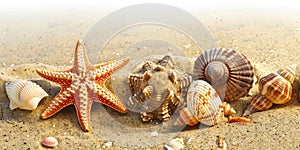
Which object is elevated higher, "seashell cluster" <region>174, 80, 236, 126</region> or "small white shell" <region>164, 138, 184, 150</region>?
"seashell cluster" <region>174, 80, 236, 126</region>

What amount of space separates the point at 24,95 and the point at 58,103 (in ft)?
1.35

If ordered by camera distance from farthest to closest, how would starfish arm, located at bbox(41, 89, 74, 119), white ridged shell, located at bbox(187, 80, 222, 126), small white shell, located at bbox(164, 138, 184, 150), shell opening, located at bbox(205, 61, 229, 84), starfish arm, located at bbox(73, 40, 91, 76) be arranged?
starfish arm, located at bbox(73, 40, 91, 76)
shell opening, located at bbox(205, 61, 229, 84)
starfish arm, located at bbox(41, 89, 74, 119)
white ridged shell, located at bbox(187, 80, 222, 126)
small white shell, located at bbox(164, 138, 184, 150)

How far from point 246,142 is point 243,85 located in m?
0.89

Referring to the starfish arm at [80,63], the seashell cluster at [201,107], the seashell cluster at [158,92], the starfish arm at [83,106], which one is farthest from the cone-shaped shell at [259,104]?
the starfish arm at [80,63]

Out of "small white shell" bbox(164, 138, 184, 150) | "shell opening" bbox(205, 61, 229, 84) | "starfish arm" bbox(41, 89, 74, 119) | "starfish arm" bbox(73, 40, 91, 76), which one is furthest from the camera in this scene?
"starfish arm" bbox(73, 40, 91, 76)

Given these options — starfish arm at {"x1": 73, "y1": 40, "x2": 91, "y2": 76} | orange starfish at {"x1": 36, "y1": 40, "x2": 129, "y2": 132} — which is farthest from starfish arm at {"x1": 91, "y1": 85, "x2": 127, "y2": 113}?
starfish arm at {"x1": 73, "y1": 40, "x2": 91, "y2": 76}

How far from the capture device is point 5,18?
884cm

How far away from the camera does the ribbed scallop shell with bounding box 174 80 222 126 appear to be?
3350 millimetres

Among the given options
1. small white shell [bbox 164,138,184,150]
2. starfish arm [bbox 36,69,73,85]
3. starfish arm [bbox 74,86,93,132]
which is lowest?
small white shell [bbox 164,138,184,150]

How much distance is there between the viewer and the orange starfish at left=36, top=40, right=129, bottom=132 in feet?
11.5

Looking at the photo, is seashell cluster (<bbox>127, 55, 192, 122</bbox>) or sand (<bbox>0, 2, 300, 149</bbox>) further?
seashell cluster (<bbox>127, 55, 192, 122</bbox>)

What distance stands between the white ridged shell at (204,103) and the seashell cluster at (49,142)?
60.9 inches

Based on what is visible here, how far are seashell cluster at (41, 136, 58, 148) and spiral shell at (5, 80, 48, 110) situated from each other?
0.62 metres

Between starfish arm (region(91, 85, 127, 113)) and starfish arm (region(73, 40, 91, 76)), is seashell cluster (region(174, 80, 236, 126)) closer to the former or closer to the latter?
starfish arm (region(91, 85, 127, 113))
